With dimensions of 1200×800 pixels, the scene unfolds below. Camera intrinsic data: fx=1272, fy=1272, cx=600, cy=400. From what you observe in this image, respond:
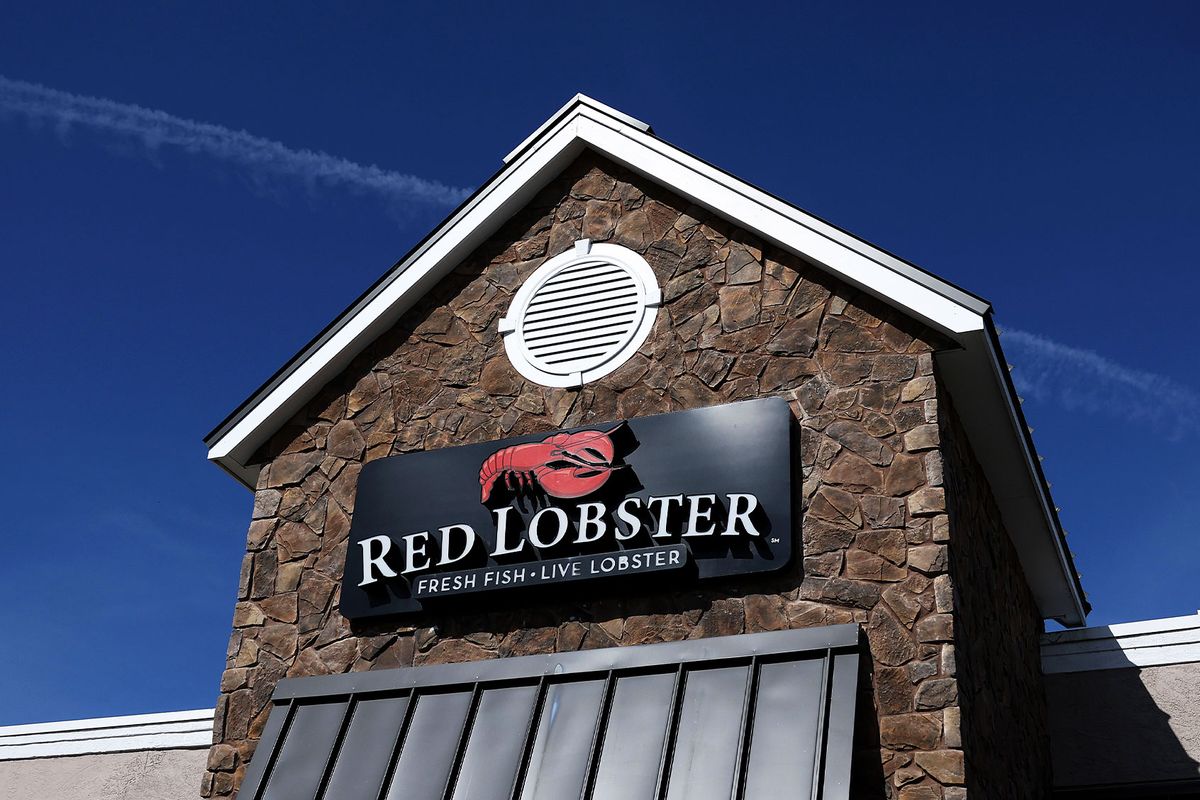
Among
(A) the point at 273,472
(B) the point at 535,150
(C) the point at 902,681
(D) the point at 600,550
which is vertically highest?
(B) the point at 535,150

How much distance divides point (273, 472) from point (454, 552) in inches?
91.5

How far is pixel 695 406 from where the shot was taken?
10477 mm

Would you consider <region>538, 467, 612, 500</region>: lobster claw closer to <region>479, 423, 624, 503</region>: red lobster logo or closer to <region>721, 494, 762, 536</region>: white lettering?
<region>479, 423, 624, 503</region>: red lobster logo

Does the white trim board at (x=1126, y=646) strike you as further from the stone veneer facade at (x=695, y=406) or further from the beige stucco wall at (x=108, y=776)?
the beige stucco wall at (x=108, y=776)

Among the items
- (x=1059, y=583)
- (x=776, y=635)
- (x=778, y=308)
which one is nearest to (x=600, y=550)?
(x=776, y=635)

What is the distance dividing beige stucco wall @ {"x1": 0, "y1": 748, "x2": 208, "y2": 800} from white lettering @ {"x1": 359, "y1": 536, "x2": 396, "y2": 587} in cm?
435

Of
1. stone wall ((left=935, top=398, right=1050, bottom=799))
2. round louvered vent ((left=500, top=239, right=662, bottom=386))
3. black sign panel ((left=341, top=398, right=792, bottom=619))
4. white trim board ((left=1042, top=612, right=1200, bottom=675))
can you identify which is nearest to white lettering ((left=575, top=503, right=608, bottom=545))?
black sign panel ((left=341, top=398, right=792, bottom=619))

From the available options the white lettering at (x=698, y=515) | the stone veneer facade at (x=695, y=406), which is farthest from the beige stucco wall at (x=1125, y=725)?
the white lettering at (x=698, y=515)

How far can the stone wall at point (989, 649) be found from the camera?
9.11 metres

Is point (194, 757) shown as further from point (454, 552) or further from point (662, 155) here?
point (662, 155)

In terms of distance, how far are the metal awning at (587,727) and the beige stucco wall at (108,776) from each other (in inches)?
154

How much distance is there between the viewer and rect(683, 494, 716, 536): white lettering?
9.72 m

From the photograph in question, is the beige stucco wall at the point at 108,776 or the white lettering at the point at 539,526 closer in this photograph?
the white lettering at the point at 539,526

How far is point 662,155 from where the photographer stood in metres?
11.4
